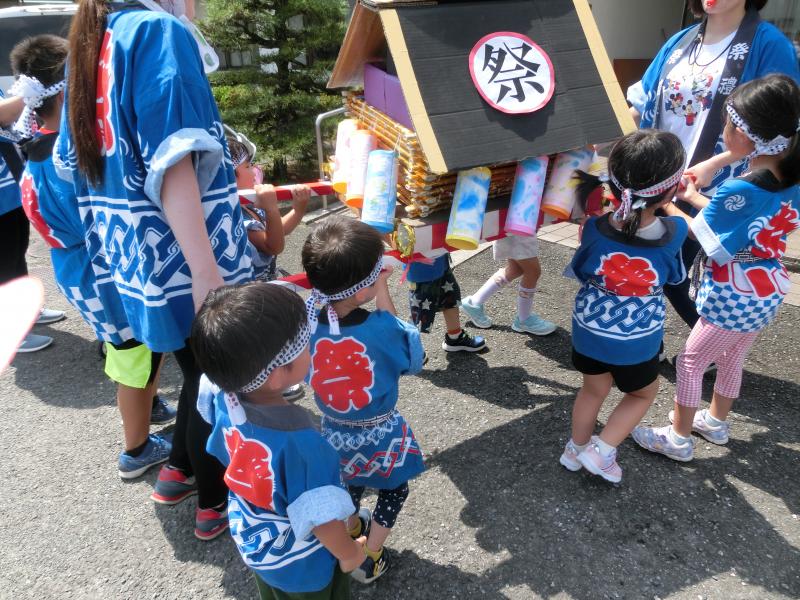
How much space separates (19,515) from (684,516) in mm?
2755

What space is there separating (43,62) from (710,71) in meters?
2.84

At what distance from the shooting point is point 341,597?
1.74 meters

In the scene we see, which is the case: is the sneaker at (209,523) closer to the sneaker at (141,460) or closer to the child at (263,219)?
the sneaker at (141,460)

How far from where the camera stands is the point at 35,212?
2.22 metres

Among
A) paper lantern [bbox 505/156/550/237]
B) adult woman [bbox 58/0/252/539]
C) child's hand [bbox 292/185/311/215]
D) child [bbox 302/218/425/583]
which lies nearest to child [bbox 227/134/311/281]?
child's hand [bbox 292/185/311/215]

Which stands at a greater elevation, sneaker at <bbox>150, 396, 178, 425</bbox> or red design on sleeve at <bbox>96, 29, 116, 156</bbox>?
red design on sleeve at <bbox>96, 29, 116, 156</bbox>

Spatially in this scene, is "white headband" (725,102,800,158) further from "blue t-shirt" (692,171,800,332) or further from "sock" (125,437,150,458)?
"sock" (125,437,150,458)

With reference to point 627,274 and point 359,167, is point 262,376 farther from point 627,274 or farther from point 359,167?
point 627,274

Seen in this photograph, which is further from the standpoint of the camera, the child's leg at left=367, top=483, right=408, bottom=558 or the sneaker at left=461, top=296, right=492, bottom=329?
the sneaker at left=461, top=296, right=492, bottom=329

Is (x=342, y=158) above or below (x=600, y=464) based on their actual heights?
above

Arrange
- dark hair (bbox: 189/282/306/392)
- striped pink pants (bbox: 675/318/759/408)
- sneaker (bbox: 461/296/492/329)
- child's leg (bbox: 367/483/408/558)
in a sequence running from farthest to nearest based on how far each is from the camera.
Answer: sneaker (bbox: 461/296/492/329) → striped pink pants (bbox: 675/318/759/408) → child's leg (bbox: 367/483/408/558) → dark hair (bbox: 189/282/306/392)

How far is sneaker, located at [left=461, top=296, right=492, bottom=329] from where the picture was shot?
3.84 m

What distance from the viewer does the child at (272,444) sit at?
53.6 inches

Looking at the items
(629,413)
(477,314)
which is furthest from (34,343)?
(629,413)
